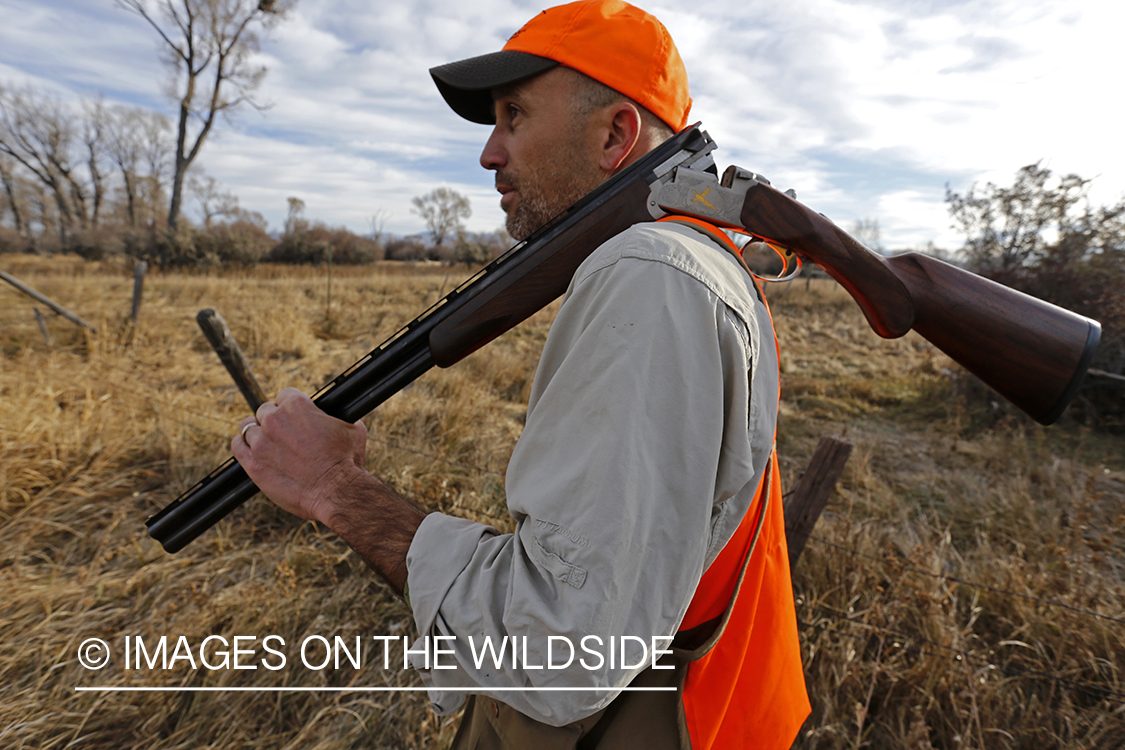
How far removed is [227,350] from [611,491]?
3.98 m

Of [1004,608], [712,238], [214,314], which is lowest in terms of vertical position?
[1004,608]

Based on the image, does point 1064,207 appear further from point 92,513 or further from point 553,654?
point 92,513

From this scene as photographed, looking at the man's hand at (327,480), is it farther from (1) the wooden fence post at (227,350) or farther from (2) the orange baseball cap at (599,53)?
(1) the wooden fence post at (227,350)

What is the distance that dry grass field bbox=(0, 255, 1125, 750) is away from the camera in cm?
247

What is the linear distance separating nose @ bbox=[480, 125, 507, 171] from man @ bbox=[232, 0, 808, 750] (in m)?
0.05

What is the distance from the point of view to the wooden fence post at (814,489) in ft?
9.15

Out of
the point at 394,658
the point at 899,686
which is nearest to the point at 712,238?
the point at 899,686

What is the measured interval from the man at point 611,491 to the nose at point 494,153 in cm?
5

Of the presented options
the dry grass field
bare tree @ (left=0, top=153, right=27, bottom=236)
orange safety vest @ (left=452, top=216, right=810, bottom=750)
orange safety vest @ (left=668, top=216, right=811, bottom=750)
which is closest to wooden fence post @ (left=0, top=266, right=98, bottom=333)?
the dry grass field

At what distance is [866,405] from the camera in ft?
27.2

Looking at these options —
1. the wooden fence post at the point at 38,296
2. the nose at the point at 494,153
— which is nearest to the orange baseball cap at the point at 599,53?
the nose at the point at 494,153

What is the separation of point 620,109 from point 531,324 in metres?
9.59

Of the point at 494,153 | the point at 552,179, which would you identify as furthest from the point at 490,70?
the point at 552,179

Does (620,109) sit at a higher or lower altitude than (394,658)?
higher
